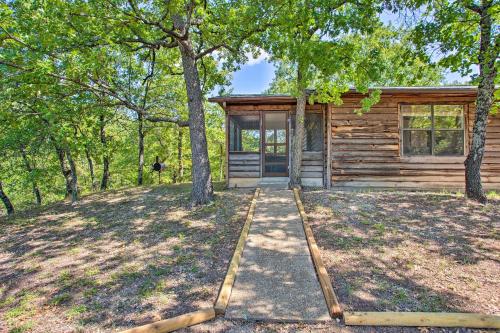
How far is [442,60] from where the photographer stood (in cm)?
596

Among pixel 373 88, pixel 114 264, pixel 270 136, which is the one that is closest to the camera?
pixel 114 264

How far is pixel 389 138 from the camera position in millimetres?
9461

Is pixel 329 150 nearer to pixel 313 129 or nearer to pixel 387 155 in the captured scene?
pixel 313 129

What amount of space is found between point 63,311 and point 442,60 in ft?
25.6

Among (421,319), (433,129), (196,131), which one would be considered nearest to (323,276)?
(421,319)

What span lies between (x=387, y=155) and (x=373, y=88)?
2.30 meters

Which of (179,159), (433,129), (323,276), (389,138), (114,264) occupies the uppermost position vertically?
(433,129)

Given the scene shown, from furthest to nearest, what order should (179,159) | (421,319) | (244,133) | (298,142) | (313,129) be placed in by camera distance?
(179,159) → (244,133) → (313,129) → (298,142) → (421,319)

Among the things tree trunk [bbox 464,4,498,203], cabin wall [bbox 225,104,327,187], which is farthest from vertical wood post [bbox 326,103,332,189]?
tree trunk [bbox 464,4,498,203]

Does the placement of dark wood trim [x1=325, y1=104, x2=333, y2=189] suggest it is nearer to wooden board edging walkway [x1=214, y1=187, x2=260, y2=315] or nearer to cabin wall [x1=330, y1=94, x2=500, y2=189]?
cabin wall [x1=330, y1=94, x2=500, y2=189]

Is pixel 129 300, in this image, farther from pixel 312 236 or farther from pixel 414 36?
pixel 414 36

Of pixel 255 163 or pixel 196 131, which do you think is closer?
pixel 196 131

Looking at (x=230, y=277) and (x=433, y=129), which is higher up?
(x=433, y=129)

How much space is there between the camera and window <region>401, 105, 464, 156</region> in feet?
30.7
